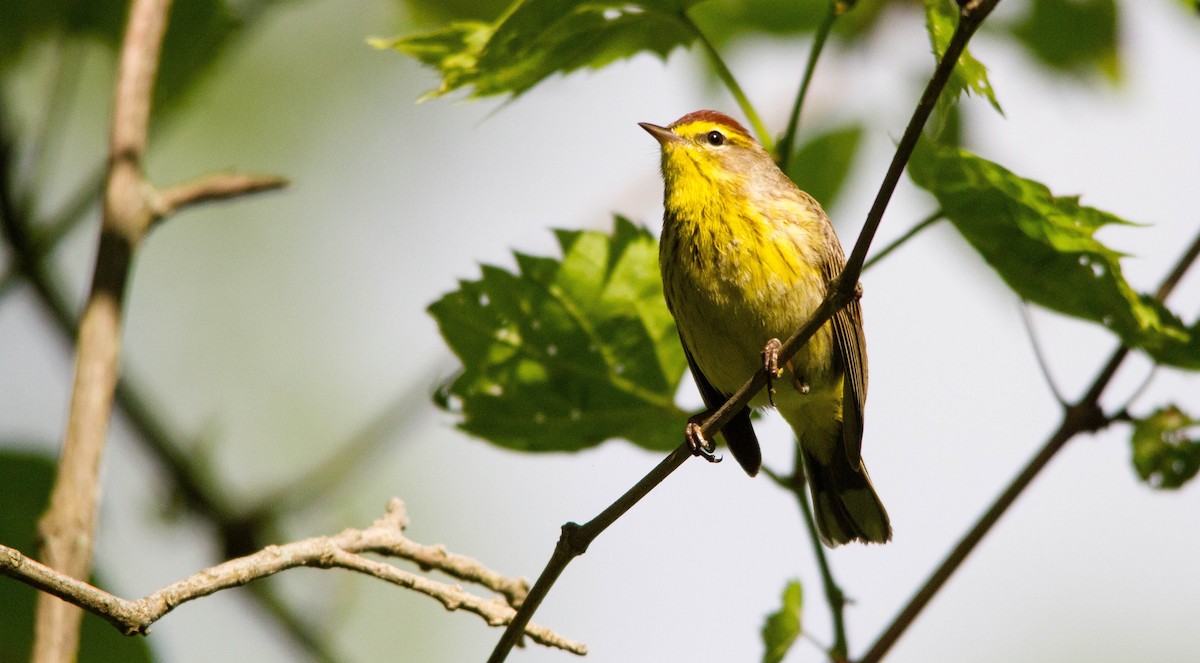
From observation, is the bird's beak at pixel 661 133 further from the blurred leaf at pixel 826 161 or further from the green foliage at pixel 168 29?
the green foliage at pixel 168 29

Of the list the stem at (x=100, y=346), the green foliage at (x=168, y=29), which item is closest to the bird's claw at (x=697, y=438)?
the stem at (x=100, y=346)

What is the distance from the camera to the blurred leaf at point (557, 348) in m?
3.82

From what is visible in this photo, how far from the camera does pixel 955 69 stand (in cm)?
281

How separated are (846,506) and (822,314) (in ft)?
8.81

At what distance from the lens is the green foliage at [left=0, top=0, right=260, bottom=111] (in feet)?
13.9

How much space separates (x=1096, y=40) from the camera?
5094mm

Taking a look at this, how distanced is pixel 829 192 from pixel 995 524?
1.91 m

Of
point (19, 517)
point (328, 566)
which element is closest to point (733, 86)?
point (328, 566)

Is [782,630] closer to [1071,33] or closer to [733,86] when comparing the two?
[733,86]

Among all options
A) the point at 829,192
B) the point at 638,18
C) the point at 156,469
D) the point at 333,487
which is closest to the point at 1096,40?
the point at 829,192

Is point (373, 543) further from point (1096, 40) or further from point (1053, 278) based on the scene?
point (1096, 40)

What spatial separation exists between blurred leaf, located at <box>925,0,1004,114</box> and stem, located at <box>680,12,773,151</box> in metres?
0.79

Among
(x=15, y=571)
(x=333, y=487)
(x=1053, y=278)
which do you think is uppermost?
(x=1053, y=278)

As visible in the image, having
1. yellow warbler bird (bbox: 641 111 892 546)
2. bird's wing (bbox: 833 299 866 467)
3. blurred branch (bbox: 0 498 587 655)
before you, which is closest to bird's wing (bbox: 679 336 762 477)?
yellow warbler bird (bbox: 641 111 892 546)
